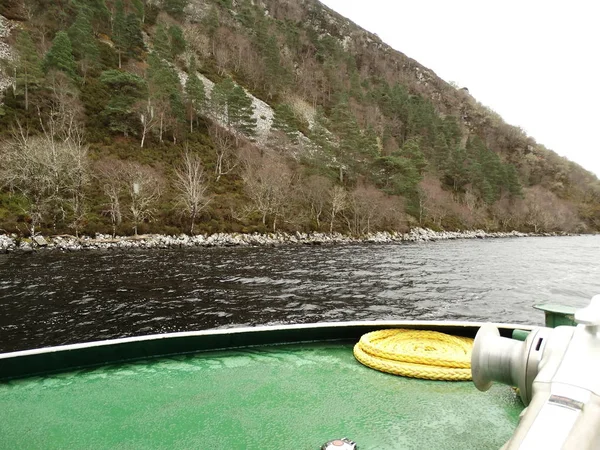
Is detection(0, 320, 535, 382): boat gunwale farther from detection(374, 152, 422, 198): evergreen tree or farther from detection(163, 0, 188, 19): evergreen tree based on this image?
detection(163, 0, 188, 19): evergreen tree

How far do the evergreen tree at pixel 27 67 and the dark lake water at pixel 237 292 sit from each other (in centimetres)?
2762

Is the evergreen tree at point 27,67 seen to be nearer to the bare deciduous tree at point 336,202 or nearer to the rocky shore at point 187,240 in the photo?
the rocky shore at point 187,240

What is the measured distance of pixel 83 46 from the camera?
4884 cm

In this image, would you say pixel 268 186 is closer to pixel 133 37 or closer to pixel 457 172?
pixel 133 37

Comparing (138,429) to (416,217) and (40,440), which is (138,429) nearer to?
(40,440)

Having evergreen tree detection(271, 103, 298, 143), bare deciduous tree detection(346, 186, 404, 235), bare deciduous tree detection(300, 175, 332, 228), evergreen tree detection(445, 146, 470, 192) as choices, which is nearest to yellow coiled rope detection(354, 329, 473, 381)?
bare deciduous tree detection(300, 175, 332, 228)

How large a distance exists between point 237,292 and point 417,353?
1050cm

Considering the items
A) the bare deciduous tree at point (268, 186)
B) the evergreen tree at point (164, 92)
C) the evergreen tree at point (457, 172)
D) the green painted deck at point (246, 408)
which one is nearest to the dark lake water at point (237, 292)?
the green painted deck at point (246, 408)

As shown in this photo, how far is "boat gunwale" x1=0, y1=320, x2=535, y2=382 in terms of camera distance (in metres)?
3.91

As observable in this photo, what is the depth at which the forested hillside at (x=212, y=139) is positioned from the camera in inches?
1264

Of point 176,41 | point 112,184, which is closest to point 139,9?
point 176,41

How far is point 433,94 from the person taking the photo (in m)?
134

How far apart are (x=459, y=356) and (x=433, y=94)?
14581 centimetres

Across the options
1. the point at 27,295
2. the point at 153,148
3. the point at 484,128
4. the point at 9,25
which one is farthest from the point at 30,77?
the point at 484,128
